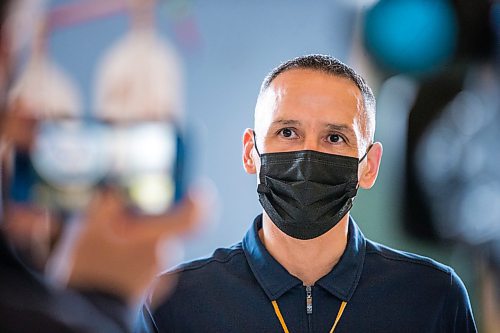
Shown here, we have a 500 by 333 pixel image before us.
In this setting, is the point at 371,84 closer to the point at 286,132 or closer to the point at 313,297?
the point at 286,132

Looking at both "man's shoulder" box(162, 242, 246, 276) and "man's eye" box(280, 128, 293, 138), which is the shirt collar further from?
"man's eye" box(280, 128, 293, 138)

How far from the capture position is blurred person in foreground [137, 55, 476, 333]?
1722 millimetres

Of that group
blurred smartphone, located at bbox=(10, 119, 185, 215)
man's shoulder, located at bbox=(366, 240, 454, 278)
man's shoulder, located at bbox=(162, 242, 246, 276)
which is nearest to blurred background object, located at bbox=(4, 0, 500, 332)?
blurred smartphone, located at bbox=(10, 119, 185, 215)

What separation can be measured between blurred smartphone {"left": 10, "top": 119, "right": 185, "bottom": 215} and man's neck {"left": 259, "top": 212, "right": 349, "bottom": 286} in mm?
295

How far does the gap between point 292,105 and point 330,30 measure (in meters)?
0.66

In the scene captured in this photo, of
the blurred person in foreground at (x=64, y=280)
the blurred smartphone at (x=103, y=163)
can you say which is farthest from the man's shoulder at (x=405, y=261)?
the blurred person in foreground at (x=64, y=280)

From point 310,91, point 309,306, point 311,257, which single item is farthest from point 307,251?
point 310,91

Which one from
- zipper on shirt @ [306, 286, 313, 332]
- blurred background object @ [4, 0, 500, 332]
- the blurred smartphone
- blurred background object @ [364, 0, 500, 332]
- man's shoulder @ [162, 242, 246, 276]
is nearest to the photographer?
zipper on shirt @ [306, 286, 313, 332]

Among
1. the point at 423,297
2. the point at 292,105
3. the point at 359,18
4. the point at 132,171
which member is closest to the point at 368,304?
the point at 423,297

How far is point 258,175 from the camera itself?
179cm

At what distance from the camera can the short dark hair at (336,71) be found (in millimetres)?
1820

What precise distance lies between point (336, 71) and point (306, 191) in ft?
0.96

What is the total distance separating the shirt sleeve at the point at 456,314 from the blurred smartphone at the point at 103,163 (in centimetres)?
68

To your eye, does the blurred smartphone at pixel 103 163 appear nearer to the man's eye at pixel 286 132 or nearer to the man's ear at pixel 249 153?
the man's ear at pixel 249 153
